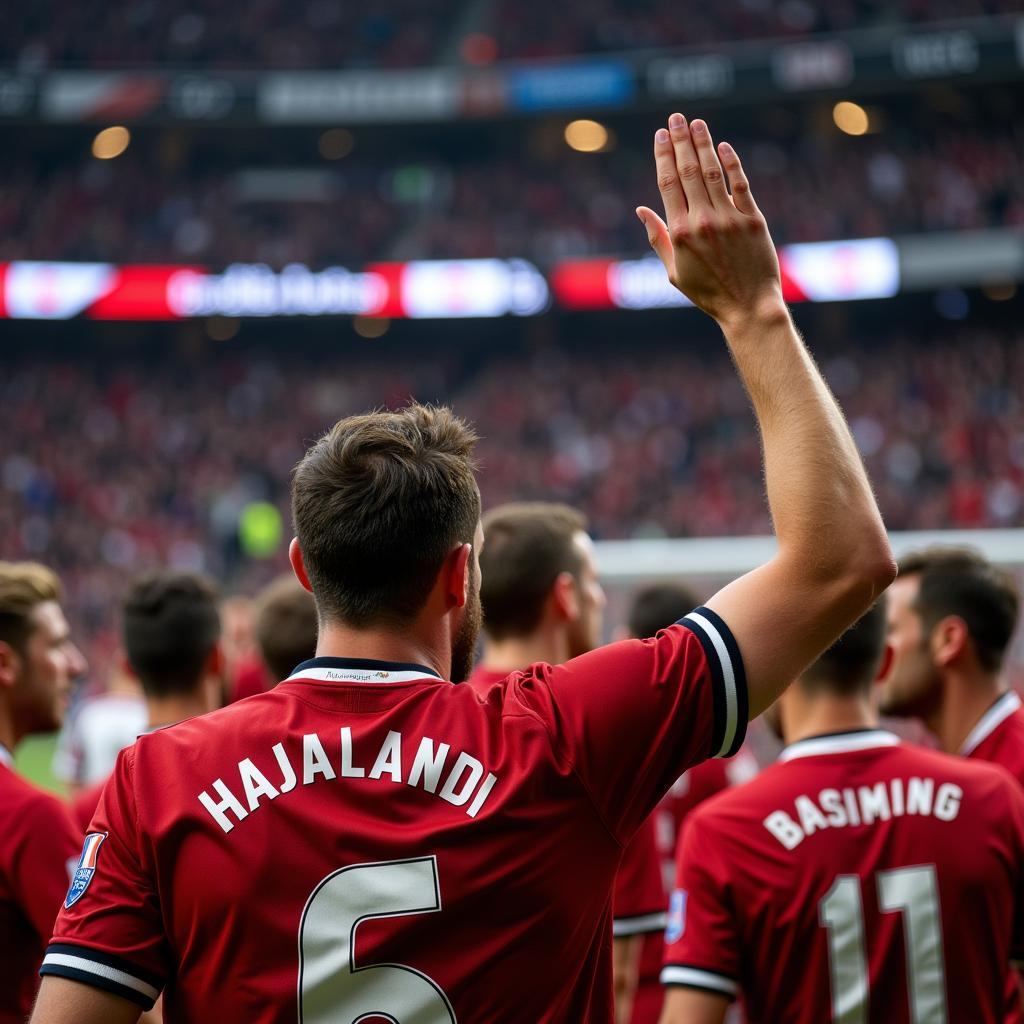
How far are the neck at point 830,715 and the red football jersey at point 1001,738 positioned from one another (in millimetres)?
637

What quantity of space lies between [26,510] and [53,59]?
10.8 metres

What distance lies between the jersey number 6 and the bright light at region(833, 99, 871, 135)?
2689 cm

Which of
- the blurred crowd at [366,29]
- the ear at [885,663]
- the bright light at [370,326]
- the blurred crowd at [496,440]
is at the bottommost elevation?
the ear at [885,663]

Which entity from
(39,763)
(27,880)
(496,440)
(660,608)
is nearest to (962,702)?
(660,608)

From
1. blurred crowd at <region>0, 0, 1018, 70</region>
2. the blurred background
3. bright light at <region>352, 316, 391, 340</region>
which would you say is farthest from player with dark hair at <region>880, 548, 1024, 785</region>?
blurred crowd at <region>0, 0, 1018, 70</region>

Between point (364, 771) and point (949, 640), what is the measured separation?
2210 mm

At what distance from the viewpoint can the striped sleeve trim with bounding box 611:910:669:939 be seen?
3.69 m

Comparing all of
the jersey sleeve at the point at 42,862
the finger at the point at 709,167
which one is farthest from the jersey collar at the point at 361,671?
the jersey sleeve at the point at 42,862

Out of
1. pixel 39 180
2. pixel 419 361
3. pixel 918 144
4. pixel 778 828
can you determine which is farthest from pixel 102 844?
pixel 39 180

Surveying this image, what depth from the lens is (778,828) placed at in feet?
8.84

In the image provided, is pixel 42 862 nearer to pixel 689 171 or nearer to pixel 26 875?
pixel 26 875

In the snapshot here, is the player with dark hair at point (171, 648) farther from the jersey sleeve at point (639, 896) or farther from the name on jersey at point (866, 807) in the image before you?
the name on jersey at point (866, 807)

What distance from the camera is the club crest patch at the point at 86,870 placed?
166 cm

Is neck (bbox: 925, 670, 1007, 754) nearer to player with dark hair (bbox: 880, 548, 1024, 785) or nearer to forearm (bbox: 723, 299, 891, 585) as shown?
player with dark hair (bbox: 880, 548, 1024, 785)
